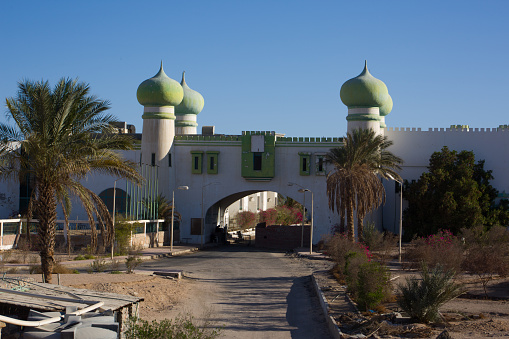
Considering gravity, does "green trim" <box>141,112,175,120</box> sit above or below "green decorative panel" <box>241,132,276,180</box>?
above

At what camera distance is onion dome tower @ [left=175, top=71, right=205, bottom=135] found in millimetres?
50969

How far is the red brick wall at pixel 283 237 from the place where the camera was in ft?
147

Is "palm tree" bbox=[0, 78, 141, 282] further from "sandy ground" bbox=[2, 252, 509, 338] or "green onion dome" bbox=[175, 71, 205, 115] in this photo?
"green onion dome" bbox=[175, 71, 205, 115]

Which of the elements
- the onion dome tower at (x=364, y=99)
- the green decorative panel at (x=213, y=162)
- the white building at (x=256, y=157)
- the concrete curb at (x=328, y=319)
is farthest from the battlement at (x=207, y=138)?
the concrete curb at (x=328, y=319)

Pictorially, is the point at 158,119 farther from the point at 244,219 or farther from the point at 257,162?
the point at 244,219

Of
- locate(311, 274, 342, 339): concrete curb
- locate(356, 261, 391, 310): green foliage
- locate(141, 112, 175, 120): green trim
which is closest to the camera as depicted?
locate(311, 274, 342, 339): concrete curb

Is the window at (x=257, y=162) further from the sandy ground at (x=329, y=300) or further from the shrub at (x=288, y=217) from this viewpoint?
the sandy ground at (x=329, y=300)

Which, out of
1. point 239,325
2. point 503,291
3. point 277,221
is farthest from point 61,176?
point 277,221

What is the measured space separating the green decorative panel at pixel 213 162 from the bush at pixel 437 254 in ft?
57.3

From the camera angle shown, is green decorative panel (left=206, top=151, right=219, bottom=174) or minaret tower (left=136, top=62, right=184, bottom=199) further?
green decorative panel (left=206, top=151, right=219, bottom=174)

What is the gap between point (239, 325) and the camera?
52.0ft

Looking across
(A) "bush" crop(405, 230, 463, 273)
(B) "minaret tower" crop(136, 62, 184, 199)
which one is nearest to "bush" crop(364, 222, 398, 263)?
(A) "bush" crop(405, 230, 463, 273)

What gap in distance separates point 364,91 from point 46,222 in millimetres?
29638

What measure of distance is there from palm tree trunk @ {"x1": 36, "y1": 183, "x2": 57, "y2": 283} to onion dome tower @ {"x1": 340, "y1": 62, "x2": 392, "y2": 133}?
2925 centimetres
